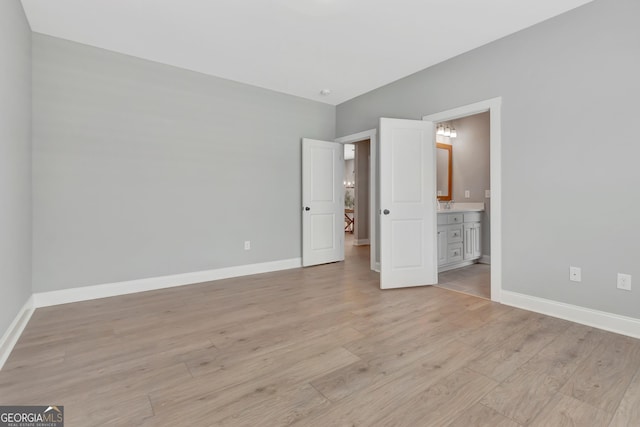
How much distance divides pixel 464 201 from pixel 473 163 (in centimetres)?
68

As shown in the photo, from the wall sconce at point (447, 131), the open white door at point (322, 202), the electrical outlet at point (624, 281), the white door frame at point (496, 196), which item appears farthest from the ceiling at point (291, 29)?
the electrical outlet at point (624, 281)

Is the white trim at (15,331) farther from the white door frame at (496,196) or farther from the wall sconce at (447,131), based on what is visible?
the wall sconce at (447,131)

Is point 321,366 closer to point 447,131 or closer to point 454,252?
point 454,252

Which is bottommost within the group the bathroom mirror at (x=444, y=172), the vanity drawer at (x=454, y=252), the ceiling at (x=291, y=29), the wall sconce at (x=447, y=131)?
the vanity drawer at (x=454, y=252)

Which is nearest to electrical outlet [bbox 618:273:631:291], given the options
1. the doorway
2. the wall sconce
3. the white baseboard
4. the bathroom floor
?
the white baseboard

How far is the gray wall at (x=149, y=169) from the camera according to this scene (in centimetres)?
305

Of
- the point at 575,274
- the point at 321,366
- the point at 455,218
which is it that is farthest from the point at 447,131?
the point at 321,366

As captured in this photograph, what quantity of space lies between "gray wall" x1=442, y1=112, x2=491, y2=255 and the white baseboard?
2.33 metres

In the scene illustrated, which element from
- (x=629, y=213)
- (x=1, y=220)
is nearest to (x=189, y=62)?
(x=1, y=220)

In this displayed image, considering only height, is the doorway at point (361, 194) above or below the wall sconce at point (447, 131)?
below

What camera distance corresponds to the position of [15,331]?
90.4 inches

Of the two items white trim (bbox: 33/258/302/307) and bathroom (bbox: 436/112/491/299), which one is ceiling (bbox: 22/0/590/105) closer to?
bathroom (bbox: 436/112/491/299)

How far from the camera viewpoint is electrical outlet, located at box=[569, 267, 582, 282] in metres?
2.60

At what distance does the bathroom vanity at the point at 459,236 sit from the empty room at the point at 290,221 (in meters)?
0.06
